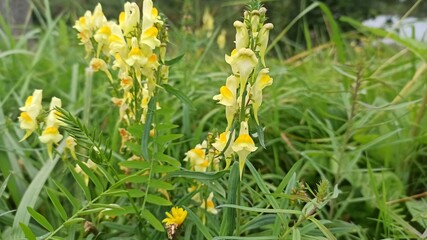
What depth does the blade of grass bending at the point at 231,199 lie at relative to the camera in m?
0.97

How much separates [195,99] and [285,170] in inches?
13.8

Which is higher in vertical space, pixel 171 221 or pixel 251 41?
pixel 251 41

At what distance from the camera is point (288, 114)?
183 cm

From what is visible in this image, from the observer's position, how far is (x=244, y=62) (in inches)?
34.6

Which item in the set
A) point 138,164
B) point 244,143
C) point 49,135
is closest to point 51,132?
point 49,135

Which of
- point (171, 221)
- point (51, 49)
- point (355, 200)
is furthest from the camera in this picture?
point (51, 49)

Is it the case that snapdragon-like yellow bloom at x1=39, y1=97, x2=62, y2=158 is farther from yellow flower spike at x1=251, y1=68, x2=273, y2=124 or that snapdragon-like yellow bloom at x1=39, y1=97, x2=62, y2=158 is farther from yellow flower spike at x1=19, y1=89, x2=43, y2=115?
yellow flower spike at x1=251, y1=68, x2=273, y2=124

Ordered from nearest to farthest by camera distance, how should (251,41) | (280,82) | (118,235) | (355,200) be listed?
(251,41) → (118,235) → (355,200) → (280,82)

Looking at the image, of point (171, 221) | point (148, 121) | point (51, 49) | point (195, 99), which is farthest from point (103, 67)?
point (51, 49)

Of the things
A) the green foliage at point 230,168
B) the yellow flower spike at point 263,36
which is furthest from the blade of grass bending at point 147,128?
the yellow flower spike at point 263,36

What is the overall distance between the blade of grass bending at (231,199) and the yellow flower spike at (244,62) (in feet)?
0.50

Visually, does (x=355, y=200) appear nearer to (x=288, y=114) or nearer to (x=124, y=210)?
(x=288, y=114)

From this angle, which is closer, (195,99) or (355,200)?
(355,200)

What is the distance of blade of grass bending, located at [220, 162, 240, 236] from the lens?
967mm
